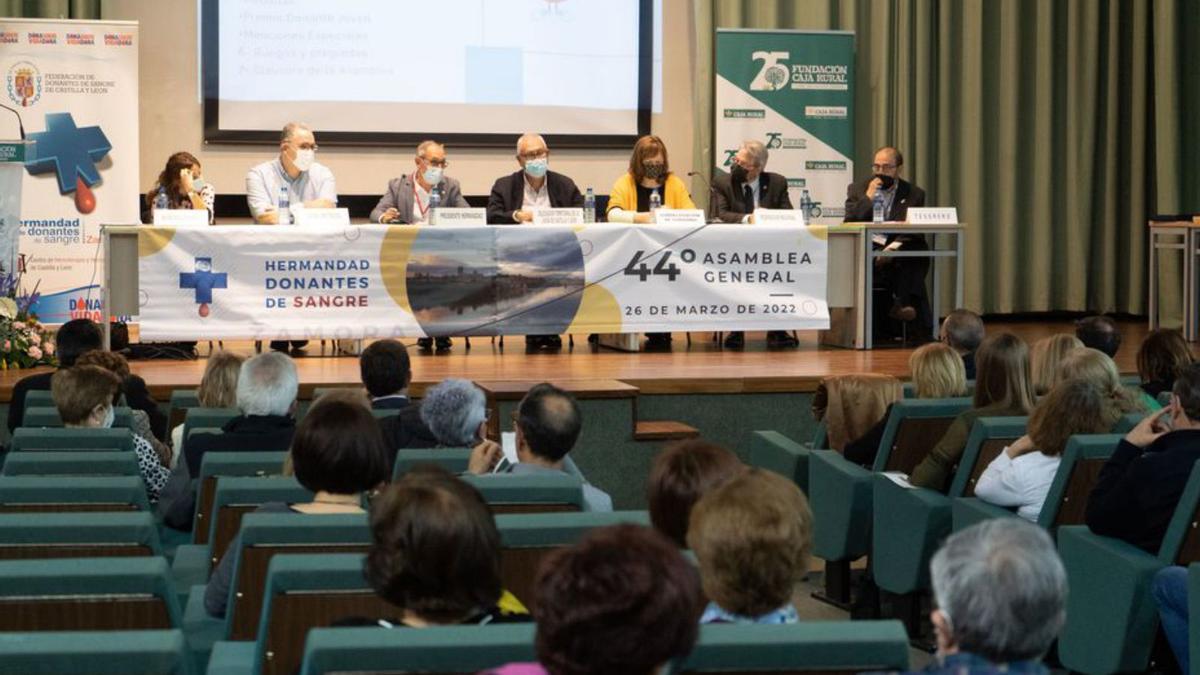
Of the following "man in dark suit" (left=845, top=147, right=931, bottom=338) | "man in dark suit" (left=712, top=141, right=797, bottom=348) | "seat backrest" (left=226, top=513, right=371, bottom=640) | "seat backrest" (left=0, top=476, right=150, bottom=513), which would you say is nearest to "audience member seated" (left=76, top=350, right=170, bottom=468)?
"seat backrest" (left=0, top=476, right=150, bottom=513)

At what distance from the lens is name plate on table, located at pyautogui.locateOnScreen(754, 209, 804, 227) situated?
8102mm

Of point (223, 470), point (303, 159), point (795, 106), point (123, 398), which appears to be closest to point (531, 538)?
point (223, 470)

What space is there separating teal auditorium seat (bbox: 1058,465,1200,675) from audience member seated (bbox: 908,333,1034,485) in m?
0.75

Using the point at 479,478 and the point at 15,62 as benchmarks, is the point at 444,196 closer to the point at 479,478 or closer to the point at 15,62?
the point at 15,62

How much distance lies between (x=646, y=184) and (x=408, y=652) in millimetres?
6923

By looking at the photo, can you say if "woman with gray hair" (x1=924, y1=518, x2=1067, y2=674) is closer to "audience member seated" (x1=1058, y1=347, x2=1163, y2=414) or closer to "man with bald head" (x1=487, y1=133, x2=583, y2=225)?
"audience member seated" (x1=1058, y1=347, x2=1163, y2=414)

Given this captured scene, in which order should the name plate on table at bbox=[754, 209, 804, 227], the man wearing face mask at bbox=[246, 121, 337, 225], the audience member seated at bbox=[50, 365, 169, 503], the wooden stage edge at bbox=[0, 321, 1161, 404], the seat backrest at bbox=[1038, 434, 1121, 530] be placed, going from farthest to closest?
the man wearing face mask at bbox=[246, 121, 337, 225]
the name plate on table at bbox=[754, 209, 804, 227]
the wooden stage edge at bbox=[0, 321, 1161, 404]
the audience member seated at bbox=[50, 365, 169, 503]
the seat backrest at bbox=[1038, 434, 1121, 530]

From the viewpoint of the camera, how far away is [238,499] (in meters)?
3.20

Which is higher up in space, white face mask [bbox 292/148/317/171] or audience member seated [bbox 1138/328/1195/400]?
white face mask [bbox 292/148/317/171]

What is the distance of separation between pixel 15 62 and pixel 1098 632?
24.8 ft

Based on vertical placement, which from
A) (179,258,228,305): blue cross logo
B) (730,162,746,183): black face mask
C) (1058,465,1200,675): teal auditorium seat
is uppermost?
(730,162,746,183): black face mask

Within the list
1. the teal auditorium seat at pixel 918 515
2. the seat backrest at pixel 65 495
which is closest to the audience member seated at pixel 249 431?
the seat backrest at pixel 65 495

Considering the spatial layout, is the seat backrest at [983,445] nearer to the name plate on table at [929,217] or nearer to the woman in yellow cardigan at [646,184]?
the name plate on table at [929,217]

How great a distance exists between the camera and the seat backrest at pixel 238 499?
3189mm
